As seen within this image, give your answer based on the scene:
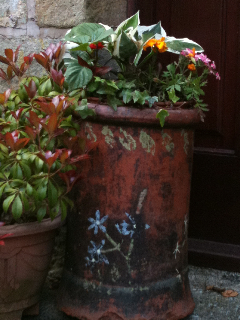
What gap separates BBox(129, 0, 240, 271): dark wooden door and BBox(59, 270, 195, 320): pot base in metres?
0.65

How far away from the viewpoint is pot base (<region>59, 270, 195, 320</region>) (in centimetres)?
190

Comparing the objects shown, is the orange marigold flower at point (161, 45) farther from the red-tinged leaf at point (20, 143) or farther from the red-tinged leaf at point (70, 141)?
the red-tinged leaf at point (20, 143)

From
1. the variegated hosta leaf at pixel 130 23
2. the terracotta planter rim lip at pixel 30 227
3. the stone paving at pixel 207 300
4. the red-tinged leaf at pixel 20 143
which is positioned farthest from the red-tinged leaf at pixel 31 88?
the stone paving at pixel 207 300

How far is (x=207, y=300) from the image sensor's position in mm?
2205

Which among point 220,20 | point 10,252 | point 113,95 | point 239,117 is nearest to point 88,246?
point 10,252

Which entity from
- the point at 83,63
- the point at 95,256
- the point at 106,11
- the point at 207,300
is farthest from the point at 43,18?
the point at 207,300

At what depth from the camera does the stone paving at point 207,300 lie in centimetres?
205

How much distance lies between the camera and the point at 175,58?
8.42 ft

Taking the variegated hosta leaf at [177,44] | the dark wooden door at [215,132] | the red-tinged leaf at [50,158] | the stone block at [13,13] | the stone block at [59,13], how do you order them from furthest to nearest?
the dark wooden door at [215,132], the stone block at [13,13], the stone block at [59,13], the variegated hosta leaf at [177,44], the red-tinged leaf at [50,158]

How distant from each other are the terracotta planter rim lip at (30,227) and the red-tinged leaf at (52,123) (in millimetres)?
347

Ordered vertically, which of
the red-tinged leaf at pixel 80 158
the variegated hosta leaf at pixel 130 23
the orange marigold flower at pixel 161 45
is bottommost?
the red-tinged leaf at pixel 80 158

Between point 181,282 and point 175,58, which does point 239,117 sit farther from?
point 181,282

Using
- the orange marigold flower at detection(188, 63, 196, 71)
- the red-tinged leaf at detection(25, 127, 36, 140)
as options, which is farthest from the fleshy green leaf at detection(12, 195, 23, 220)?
the orange marigold flower at detection(188, 63, 196, 71)

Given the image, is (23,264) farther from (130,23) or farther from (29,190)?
(130,23)
